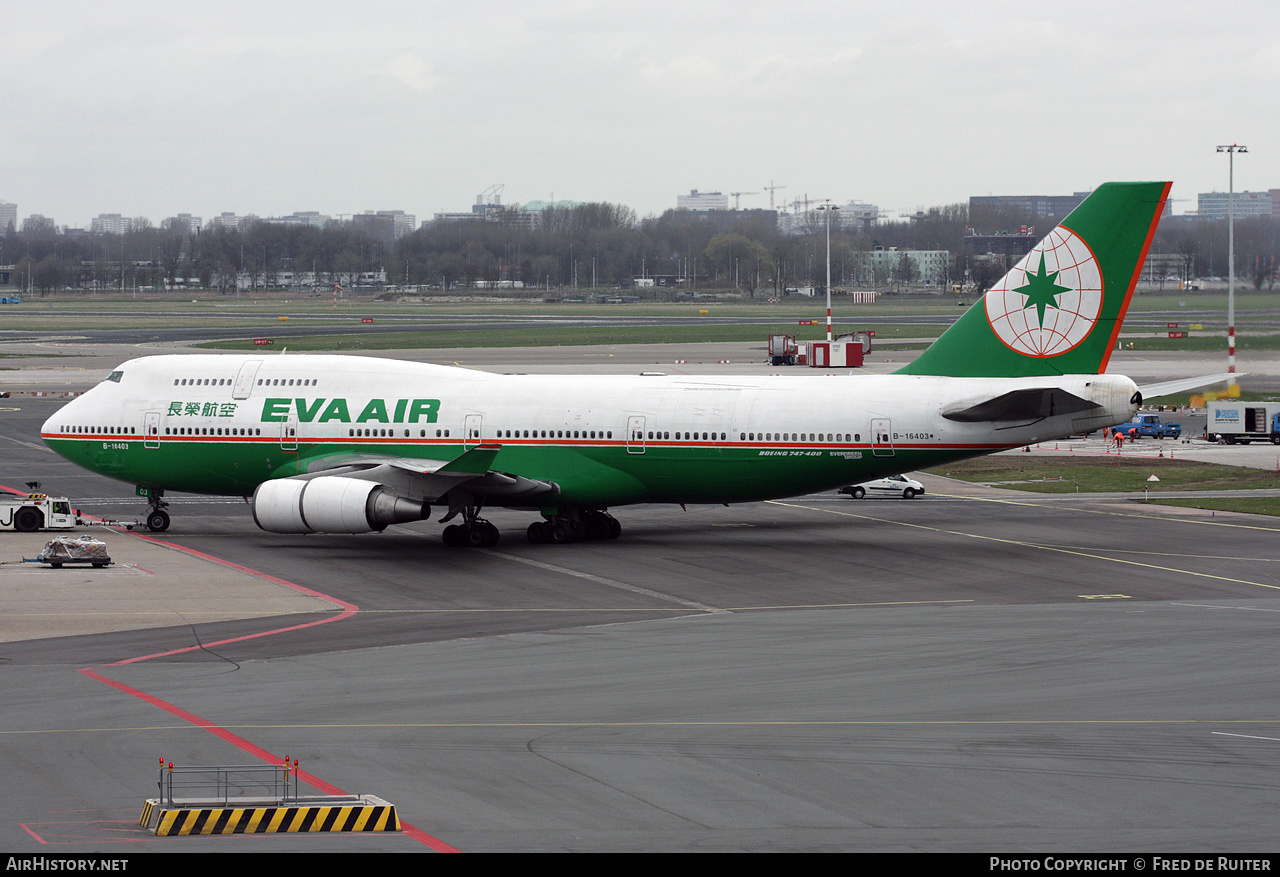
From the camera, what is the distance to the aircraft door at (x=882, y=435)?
44188mm

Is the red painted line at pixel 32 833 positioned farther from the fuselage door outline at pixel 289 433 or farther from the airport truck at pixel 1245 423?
the airport truck at pixel 1245 423

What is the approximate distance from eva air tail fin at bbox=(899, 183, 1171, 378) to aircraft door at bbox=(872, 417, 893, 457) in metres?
2.60

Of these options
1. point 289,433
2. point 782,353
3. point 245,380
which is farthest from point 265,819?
point 782,353

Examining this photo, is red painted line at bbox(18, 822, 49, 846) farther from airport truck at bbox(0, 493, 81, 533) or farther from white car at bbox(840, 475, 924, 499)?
white car at bbox(840, 475, 924, 499)

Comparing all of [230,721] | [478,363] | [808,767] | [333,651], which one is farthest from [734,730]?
[478,363]

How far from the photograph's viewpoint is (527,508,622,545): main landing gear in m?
46.9

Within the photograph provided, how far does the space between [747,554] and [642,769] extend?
2283 centimetres

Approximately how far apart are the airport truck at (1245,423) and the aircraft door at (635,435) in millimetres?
41235

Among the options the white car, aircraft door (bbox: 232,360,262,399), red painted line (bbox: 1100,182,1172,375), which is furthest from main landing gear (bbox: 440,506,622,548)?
red painted line (bbox: 1100,182,1172,375)

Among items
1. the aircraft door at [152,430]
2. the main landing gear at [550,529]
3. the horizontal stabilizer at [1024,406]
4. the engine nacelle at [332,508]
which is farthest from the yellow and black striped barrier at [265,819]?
the aircraft door at [152,430]

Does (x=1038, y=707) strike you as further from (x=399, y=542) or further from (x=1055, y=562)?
(x=399, y=542)

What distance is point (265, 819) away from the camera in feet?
60.4

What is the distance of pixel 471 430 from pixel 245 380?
8229 mm

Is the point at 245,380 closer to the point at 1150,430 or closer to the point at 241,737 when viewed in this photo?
the point at 241,737
